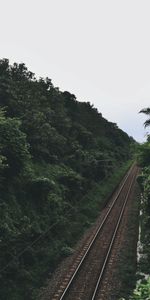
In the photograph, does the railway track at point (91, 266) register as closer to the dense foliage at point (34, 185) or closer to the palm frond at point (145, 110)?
the dense foliage at point (34, 185)

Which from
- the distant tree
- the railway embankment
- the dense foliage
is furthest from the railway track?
the distant tree

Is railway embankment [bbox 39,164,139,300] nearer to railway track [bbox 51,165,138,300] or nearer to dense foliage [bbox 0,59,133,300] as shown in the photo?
railway track [bbox 51,165,138,300]

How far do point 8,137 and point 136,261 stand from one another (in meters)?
11.0

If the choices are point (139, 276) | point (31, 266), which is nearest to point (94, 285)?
point (139, 276)

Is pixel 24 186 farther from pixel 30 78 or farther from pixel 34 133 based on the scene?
pixel 30 78

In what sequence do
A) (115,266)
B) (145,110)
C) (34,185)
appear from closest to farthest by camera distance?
(115,266) → (34,185) → (145,110)

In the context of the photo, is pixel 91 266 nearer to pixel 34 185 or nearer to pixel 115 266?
pixel 115 266

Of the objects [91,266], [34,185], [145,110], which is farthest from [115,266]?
[145,110]

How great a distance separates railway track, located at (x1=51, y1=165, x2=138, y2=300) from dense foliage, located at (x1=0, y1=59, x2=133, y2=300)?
52.5 inches

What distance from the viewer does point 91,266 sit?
20.3 metres

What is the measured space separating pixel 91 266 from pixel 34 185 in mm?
8994

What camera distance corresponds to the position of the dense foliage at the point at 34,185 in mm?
19141

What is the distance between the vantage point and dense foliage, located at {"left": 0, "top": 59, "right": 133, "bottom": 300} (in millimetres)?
19141

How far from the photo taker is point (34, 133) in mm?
37531
